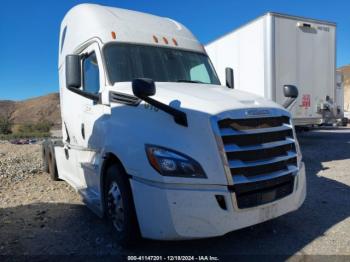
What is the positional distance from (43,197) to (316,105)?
780 cm

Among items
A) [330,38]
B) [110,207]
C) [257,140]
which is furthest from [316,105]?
[110,207]

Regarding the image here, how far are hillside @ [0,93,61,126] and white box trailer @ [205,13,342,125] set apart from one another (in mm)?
83145

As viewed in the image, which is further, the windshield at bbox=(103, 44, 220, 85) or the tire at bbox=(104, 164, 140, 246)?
the windshield at bbox=(103, 44, 220, 85)

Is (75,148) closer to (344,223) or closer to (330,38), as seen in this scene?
(344,223)

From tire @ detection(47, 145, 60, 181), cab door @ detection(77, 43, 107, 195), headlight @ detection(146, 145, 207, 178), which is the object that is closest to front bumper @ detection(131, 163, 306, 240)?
headlight @ detection(146, 145, 207, 178)

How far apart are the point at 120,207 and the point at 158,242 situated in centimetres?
65

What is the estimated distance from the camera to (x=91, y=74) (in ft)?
17.0

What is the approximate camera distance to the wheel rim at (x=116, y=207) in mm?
3992

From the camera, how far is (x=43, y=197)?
6746 mm

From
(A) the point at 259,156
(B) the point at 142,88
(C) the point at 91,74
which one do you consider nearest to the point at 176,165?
(B) the point at 142,88

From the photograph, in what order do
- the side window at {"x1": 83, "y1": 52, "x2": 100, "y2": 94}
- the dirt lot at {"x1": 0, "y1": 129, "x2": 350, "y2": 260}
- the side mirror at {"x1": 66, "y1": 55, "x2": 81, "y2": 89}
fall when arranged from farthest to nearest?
the side window at {"x1": 83, "y1": 52, "x2": 100, "y2": 94}
the side mirror at {"x1": 66, "y1": 55, "x2": 81, "y2": 89}
the dirt lot at {"x1": 0, "y1": 129, "x2": 350, "y2": 260}

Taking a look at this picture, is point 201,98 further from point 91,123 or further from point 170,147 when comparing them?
point 91,123

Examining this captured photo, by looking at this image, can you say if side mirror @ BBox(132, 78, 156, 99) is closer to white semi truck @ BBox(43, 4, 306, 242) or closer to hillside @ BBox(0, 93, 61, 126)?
white semi truck @ BBox(43, 4, 306, 242)

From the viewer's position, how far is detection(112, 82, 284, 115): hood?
367 centimetres
